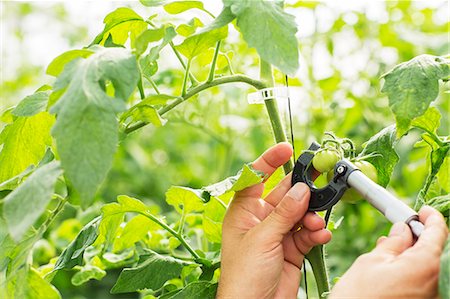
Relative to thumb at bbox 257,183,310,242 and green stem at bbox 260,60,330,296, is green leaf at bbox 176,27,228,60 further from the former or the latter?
thumb at bbox 257,183,310,242

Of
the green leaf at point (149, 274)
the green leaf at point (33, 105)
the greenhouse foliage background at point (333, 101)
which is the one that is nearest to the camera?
the green leaf at point (33, 105)

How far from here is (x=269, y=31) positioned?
3.07 ft

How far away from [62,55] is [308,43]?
1432mm

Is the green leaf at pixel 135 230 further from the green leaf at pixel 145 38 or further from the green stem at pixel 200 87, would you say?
the green leaf at pixel 145 38

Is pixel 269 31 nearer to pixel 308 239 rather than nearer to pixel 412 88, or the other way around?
pixel 412 88

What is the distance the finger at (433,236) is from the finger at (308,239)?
23 cm

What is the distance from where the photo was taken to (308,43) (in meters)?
2.34

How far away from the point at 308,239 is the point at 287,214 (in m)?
0.07

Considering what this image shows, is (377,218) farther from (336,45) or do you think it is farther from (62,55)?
(62,55)

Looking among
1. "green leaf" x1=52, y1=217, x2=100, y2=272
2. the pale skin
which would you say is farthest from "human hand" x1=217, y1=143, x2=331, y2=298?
"green leaf" x1=52, y1=217, x2=100, y2=272

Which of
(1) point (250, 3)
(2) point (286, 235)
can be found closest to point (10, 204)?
(1) point (250, 3)

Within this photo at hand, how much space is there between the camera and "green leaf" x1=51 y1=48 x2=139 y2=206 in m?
0.81

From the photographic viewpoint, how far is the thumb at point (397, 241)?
3.11 feet

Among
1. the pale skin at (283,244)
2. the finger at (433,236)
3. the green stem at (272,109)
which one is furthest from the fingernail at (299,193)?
the finger at (433,236)
